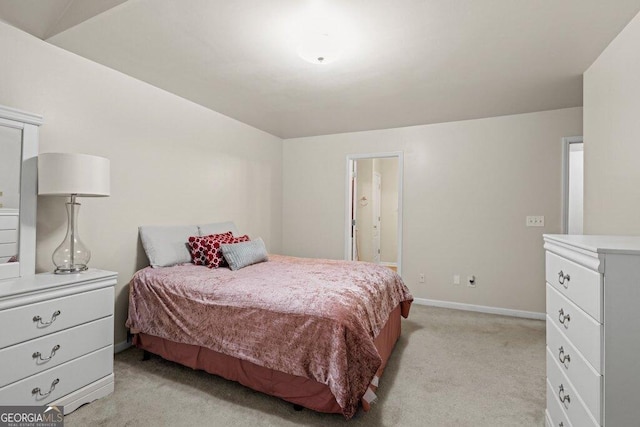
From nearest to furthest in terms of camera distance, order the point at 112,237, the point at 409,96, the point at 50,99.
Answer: the point at 50,99 < the point at 112,237 < the point at 409,96

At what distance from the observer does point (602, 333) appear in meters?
0.98

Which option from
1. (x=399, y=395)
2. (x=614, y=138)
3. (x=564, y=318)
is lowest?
(x=399, y=395)

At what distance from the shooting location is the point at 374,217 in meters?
6.46

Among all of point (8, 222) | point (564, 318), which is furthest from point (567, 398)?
point (8, 222)

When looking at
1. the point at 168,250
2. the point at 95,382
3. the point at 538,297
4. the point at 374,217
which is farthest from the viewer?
the point at 374,217

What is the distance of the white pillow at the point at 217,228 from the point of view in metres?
3.24

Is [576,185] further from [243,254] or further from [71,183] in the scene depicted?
[71,183]

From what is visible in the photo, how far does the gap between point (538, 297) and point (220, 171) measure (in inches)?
157

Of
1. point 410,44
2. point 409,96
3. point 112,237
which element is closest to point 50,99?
point 112,237

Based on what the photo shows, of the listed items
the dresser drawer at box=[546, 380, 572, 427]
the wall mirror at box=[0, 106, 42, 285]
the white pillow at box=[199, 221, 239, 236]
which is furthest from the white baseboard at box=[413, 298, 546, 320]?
the wall mirror at box=[0, 106, 42, 285]

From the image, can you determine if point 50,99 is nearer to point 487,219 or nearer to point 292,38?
point 292,38

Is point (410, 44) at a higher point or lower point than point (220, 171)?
higher

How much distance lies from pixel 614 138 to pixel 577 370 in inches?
66.5

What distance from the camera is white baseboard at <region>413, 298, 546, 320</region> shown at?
3522 mm
